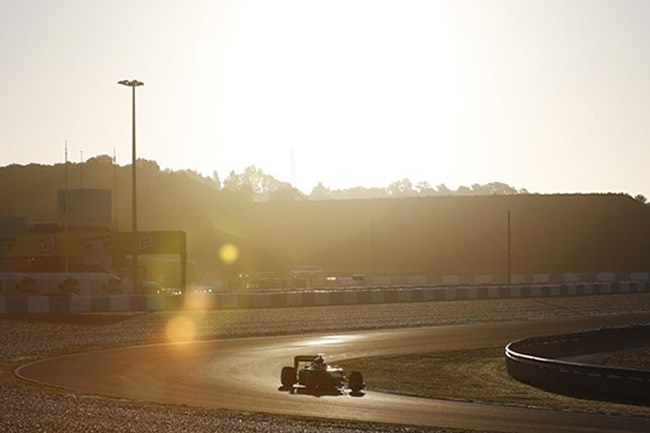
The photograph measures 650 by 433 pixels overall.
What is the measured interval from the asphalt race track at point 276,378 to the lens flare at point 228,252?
108117mm

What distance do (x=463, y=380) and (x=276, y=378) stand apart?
489cm

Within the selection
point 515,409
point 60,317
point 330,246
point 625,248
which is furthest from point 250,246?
point 515,409

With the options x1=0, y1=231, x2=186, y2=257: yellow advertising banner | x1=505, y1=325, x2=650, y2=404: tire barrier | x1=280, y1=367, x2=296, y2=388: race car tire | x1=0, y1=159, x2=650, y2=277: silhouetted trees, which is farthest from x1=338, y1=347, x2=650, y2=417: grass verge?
x1=0, y1=159, x2=650, y2=277: silhouetted trees

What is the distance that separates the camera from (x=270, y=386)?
26.4 meters

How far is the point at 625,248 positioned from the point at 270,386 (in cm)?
12955

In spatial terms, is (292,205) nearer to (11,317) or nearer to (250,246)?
(250,246)

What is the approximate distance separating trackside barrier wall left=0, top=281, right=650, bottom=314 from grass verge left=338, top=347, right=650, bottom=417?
72.8 ft

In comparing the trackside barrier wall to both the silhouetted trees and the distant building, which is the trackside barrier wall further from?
the silhouetted trees

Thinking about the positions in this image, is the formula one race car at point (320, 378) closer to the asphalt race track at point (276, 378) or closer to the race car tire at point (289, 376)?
the race car tire at point (289, 376)

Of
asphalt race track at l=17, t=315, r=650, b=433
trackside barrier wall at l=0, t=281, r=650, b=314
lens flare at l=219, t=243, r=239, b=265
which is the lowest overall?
asphalt race track at l=17, t=315, r=650, b=433

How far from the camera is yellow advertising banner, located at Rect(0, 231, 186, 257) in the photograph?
2307 inches

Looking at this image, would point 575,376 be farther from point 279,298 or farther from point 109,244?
point 109,244

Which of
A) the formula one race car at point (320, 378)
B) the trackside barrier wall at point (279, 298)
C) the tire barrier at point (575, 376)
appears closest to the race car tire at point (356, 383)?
the formula one race car at point (320, 378)

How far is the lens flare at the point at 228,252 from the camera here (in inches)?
6063
